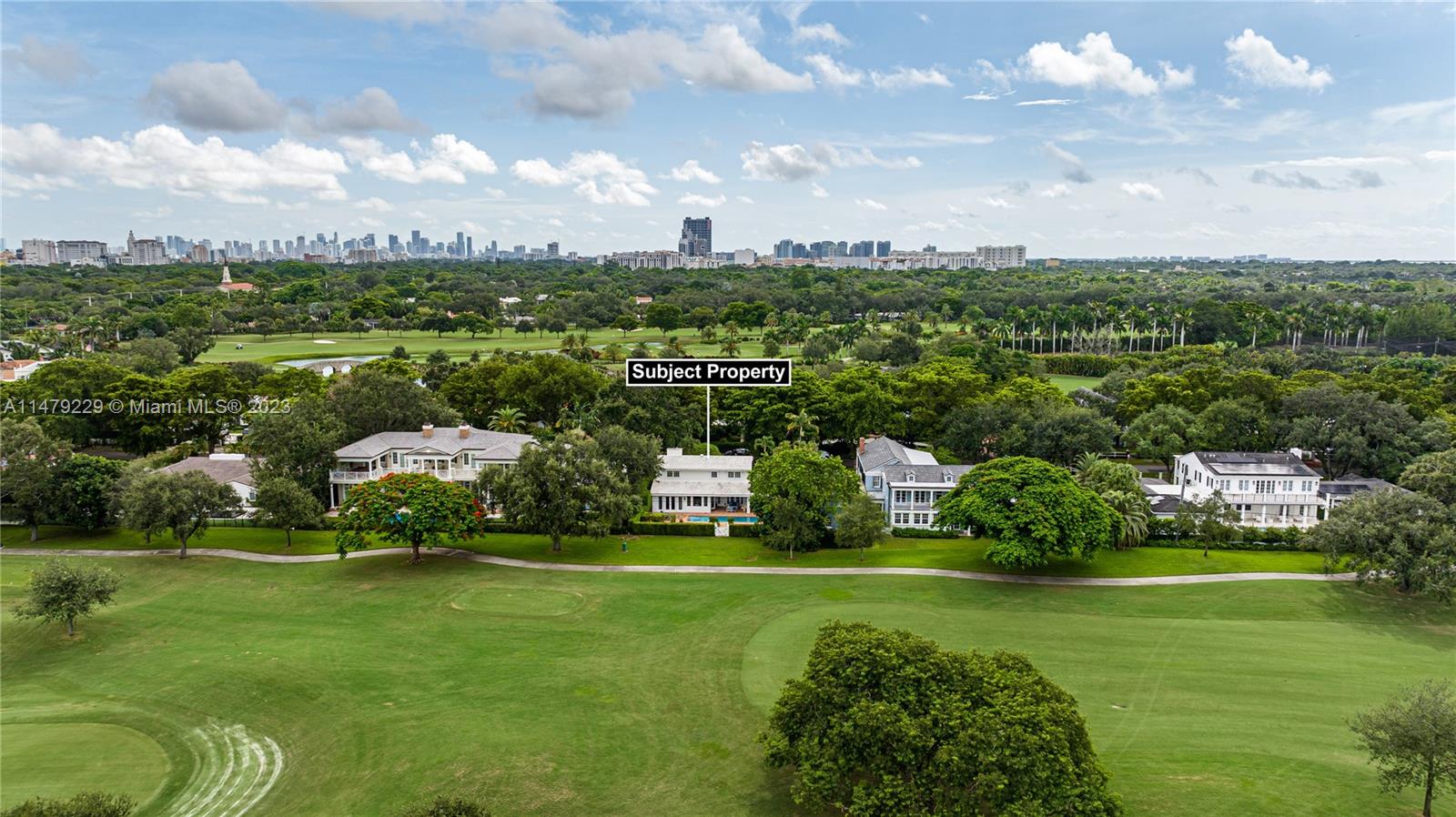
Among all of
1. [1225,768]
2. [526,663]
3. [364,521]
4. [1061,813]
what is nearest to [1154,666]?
[1225,768]

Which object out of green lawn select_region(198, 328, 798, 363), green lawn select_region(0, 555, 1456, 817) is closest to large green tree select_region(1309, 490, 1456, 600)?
green lawn select_region(0, 555, 1456, 817)

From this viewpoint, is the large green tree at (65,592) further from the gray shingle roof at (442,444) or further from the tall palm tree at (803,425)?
the tall palm tree at (803,425)

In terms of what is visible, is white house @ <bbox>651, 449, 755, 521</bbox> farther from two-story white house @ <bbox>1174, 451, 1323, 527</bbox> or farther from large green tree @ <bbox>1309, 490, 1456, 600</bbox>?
large green tree @ <bbox>1309, 490, 1456, 600</bbox>

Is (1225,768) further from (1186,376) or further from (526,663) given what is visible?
(1186,376)

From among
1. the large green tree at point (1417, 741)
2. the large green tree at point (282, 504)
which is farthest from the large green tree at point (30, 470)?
the large green tree at point (1417, 741)

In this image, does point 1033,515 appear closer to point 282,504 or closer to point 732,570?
point 732,570

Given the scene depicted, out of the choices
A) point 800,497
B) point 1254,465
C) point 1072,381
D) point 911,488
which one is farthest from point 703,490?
point 1072,381
